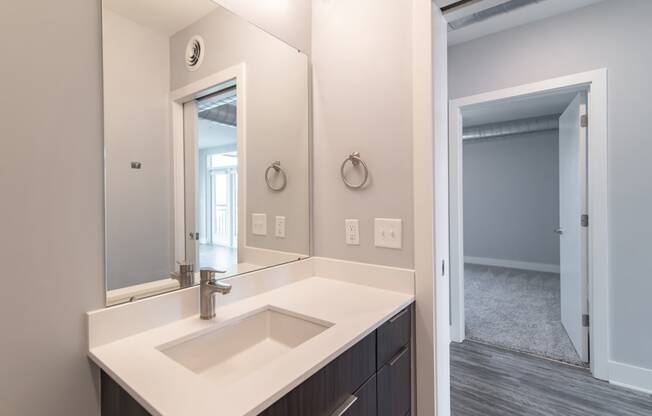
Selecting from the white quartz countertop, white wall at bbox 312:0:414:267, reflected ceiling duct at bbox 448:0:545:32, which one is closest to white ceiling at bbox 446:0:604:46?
reflected ceiling duct at bbox 448:0:545:32

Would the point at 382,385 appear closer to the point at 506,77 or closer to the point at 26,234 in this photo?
the point at 26,234

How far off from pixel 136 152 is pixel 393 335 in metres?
1.15

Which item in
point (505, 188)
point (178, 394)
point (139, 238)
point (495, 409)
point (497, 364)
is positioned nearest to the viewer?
point (178, 394)

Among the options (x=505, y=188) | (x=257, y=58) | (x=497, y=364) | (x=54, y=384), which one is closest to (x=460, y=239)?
(x=497, y=364)

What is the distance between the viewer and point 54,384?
82 cm

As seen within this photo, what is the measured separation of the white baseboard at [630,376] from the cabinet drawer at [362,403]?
2154 millimetres

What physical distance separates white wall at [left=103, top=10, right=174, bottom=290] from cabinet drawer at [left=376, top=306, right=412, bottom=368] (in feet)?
2.75

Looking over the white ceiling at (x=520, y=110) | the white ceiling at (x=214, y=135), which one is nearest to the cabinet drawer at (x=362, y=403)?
the white ceiling at (x=214, y=135)

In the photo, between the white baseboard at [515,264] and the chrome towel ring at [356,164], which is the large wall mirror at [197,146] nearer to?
the chrome towel ring at [356,164]

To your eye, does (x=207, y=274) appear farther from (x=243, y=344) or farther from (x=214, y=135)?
(x=214, y=135)

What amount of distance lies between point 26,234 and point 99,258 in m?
0.18

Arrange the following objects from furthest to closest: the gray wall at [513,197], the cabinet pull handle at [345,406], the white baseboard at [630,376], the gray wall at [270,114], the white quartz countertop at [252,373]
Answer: the gray wall at [513,197] → the white baseboard at [630,376] → the gray wall at [270,114] → the cabinet pull handle at [345,406] → the white quartz countertop at [252,373]

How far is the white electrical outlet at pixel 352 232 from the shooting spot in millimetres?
1512

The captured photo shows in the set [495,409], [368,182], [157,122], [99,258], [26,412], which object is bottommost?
[495,409]
